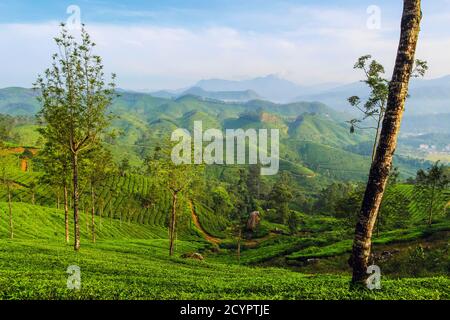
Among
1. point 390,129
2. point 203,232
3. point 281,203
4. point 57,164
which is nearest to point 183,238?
point 203,232

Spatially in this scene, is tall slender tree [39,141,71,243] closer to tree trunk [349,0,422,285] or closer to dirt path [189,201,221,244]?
tree trunk [349,0,422,285]

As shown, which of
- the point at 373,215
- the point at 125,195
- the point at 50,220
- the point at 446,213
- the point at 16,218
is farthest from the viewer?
the point at 125,195

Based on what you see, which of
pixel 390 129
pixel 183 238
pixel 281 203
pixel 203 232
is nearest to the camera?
pixel 390 129

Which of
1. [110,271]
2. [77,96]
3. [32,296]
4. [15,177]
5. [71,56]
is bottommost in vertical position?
[15,177]

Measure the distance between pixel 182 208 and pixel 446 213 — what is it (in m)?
81.5

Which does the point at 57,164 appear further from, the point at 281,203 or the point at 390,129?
the point at 281,203

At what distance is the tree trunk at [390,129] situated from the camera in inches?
543

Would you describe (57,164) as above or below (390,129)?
below

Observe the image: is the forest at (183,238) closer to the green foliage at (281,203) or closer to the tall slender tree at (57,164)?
the tall slender tree at (57,164)

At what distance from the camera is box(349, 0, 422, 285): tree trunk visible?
13805 millimetres

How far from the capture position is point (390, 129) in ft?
46.2
